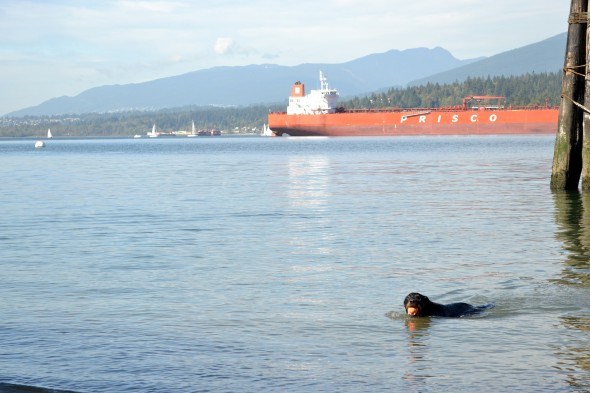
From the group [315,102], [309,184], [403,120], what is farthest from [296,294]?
A: [315,102]

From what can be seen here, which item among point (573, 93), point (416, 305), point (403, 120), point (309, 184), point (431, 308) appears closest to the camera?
point (416, 305)

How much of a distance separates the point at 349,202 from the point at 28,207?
8.56 meters

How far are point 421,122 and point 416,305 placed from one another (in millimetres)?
104093

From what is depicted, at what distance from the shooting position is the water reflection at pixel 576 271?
29.6 feet

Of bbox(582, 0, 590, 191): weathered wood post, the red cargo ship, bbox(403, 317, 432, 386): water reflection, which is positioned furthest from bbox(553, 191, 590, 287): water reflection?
the red cargo ship

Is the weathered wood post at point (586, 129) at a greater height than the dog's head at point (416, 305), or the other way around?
the weathered wood post at point (586, 129)

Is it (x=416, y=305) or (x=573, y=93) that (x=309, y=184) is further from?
(x=416, y=305)

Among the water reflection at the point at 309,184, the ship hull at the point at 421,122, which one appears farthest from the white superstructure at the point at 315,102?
the water reflection at the point at 309,184

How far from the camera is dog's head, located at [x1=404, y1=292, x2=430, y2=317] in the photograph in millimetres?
11016

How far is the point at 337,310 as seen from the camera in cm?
1185

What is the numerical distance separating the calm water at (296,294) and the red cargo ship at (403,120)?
8040 cm

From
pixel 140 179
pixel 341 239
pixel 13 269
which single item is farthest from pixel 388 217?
pixel 140 179

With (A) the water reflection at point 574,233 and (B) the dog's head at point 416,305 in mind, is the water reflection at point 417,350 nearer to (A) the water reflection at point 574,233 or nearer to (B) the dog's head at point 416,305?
(B) the dog's head at point 416,305

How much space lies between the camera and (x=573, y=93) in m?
24.8
